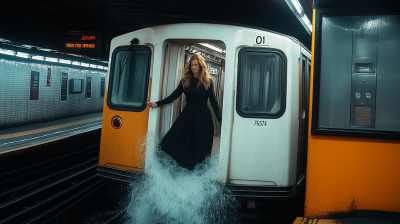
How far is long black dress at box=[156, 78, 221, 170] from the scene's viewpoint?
4.28 meters

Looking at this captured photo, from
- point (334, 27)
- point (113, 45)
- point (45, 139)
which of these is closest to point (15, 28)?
point (45, 139)

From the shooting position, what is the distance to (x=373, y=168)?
283cm

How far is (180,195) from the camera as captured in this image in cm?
407

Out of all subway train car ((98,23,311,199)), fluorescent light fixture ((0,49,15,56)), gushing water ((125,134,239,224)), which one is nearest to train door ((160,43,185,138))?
subway train car ((98,23,311,199))

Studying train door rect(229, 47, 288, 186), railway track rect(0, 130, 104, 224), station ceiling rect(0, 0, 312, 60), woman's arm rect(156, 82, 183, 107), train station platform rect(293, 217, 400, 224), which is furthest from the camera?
station ceiling rect(0, 0, 312, 60)

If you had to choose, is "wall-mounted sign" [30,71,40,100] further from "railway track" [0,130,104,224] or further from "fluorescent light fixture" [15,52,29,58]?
"railway track" [0,130,104,224]

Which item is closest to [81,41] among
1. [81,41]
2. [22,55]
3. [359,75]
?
[81,41]

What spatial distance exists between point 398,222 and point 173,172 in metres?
2.49

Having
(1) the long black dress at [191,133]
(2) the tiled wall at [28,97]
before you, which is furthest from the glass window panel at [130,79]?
(2) the tiled wall at [28,97]

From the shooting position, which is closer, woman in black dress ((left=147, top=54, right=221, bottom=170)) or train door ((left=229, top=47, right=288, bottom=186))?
train door ((left=229, top=47, right=288, bottom=186))

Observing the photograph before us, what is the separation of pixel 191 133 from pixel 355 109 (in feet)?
6.91

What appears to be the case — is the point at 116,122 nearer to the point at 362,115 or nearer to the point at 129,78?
the point at 129,78

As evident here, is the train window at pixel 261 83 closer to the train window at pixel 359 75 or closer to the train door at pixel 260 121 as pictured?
the train door at pixel 260 121

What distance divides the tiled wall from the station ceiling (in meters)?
2.44
